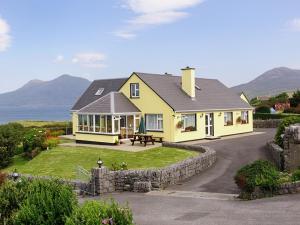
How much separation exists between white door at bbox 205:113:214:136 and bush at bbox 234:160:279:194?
23232 millimetres

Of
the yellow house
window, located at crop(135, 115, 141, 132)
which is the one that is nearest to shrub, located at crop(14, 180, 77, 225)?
the yellow house

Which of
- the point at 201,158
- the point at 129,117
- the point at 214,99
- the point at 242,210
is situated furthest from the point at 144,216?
the point at 214,99

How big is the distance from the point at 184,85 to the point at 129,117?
6815 mm

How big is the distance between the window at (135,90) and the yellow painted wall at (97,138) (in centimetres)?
534

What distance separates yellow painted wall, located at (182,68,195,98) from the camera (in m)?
42.7

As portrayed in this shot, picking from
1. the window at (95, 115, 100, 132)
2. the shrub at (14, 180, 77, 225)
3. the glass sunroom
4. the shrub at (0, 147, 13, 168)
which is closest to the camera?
the shrub at (14, 180, 77, 225)

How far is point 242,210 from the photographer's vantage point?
52.7 ft

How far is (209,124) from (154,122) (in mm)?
6360

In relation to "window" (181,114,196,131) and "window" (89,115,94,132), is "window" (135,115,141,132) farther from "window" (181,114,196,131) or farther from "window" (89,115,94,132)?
"window" (181,114,196,131)

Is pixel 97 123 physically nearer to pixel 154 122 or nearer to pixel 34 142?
pixel 154 122

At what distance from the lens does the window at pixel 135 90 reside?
137 ft

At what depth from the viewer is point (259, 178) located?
18766 millimetres

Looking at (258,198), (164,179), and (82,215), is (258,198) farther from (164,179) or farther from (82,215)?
(82,215)

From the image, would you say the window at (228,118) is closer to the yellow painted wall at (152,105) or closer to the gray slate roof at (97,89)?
the yellow painted wall at (152,105)
